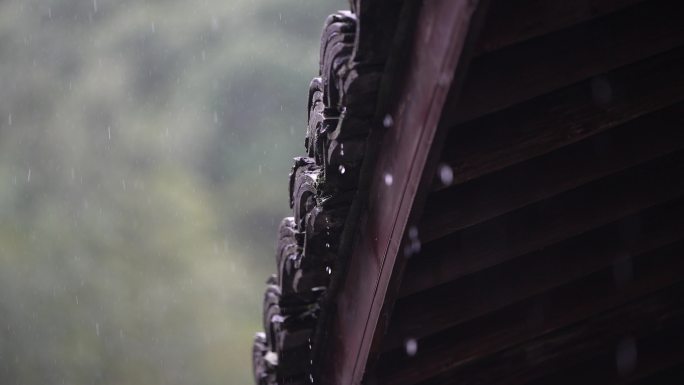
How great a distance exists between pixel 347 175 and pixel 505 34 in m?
0.58

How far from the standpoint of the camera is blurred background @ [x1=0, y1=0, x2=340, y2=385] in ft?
48.4

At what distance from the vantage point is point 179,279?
15.5 meters

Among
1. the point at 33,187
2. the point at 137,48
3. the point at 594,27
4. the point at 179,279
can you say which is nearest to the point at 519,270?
the point at 594,27

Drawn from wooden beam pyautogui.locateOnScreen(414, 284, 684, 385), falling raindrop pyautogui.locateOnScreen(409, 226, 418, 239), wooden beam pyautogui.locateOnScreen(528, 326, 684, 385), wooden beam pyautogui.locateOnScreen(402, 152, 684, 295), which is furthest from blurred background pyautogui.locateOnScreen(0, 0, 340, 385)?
falling raindrop pyautogui.locateOnScreen(409, 226, 418, 239)

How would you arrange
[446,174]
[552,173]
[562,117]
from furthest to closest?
1. [552,173]
2. [562,117]
3. [446,174]

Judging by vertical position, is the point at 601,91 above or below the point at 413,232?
above

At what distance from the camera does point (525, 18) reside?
1983 mm

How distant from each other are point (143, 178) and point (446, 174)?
1469cm

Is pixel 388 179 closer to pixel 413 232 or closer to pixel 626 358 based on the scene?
pixel 413 232

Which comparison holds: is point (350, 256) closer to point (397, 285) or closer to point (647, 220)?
point (397, 285)

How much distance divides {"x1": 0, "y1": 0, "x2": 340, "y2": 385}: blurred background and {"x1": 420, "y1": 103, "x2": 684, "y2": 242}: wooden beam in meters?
12.7

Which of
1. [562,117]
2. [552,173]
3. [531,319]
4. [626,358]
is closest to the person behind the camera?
[562,117]

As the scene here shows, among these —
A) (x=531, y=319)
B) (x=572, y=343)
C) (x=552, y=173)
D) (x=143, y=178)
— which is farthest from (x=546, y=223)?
(x=143, y=178)

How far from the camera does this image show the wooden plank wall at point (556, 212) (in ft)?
7.13
